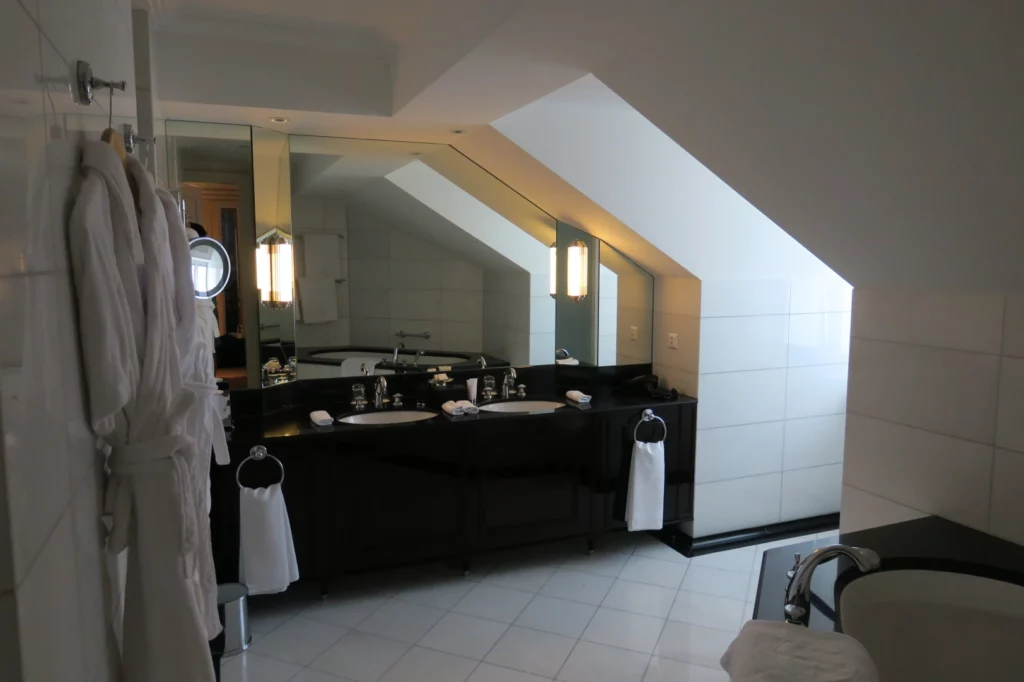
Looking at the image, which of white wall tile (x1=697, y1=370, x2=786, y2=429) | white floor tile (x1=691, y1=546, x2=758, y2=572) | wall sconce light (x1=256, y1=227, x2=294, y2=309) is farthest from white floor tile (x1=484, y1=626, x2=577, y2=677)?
wall sconce light (x1=256, y1=227, x2=294, y2=309)

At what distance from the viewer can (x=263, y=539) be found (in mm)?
2910

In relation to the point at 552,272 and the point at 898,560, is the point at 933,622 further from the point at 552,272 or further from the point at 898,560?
the point at 552,272

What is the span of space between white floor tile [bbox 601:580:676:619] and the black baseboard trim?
478mm

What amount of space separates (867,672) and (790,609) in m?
0.23

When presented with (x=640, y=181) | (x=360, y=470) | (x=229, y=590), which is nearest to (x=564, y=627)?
(x=360, y=470)

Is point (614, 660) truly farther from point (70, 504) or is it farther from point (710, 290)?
point (70, 504)

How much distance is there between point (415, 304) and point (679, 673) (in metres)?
2.20

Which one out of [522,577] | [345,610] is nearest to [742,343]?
[522,577]

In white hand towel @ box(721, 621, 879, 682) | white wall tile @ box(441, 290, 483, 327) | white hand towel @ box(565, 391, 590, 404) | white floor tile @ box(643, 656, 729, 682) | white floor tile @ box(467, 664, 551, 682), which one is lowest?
white floor tile @ box(467, 664, 551, 682)

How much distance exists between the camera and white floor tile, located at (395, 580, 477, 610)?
10.7ft

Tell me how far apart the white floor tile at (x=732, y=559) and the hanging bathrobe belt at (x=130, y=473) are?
10.4ft

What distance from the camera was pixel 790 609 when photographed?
1.59 meters

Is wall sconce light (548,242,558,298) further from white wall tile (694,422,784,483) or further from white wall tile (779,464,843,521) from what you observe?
white wall tile (779,464,843,521)

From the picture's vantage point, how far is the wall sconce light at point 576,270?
13.0 feet
